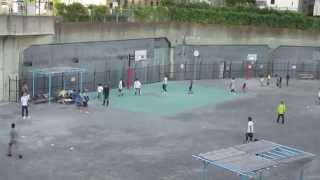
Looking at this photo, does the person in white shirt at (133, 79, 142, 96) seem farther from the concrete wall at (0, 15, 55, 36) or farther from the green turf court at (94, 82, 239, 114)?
the concrete wall at (0, 15, 55, 36)

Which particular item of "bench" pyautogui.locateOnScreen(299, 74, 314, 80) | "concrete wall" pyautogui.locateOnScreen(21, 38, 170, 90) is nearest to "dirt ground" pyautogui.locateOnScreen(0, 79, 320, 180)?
"concrete wall" pyautogui.locateOnScreen(21, 38, 170, 90)

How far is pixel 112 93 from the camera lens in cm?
3828

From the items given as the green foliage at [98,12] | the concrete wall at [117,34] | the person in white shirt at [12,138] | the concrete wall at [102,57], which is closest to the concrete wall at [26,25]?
the concrete wall at [117,34]

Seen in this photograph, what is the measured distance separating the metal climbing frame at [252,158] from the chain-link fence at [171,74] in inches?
745

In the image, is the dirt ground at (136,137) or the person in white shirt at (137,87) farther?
the person in white shirt at (137,87)

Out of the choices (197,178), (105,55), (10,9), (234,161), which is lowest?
(197,178)

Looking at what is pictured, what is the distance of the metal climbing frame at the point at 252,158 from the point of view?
15.9 metres

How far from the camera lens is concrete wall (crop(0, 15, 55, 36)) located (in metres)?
Answer: 31.0

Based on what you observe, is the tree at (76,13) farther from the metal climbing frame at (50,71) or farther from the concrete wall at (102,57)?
the metal climbing frame at (50,71)

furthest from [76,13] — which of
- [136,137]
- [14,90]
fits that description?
[136,137]

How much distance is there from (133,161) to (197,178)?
9.47ft

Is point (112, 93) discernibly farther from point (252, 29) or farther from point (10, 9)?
point (252, 29)

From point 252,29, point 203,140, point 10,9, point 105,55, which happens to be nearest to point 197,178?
point 203,140

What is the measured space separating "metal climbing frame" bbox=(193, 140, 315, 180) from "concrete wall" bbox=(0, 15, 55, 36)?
17.5 metres
